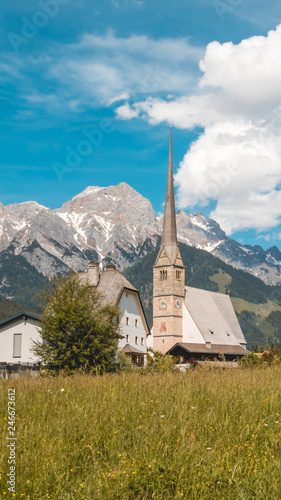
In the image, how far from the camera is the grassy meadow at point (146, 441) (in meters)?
6.53

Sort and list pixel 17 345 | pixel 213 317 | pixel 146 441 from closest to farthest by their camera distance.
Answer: pixel 146 441
pixel 17 345
pixel 213 317

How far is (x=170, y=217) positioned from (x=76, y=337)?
230 feet

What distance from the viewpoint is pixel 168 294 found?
87.1 meters

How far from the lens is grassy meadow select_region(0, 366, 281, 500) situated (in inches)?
257

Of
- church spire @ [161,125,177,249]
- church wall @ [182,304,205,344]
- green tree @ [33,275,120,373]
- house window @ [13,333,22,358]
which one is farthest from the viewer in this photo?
church spire @ [161,125,177,249]

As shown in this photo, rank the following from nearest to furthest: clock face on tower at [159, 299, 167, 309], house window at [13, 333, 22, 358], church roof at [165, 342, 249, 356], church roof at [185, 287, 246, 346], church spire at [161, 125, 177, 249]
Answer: house window at [13, 333, 22, 358] < church roof at [165, 342, 249, 356] < church roof at [185, 287, 246, 346] < clock face on tower at [159, 299, 167, 309] < church spire at [161, 125, 177, 249]

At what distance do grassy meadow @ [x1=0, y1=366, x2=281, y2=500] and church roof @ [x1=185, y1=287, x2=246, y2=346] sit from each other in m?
73.8

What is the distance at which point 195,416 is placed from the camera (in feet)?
27.5

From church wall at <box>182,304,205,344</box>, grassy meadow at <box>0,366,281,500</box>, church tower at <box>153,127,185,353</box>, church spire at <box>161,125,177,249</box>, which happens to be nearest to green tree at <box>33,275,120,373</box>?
grassy meadow at <box>0,366,281,500</box>

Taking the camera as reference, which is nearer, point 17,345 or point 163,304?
point 17,345

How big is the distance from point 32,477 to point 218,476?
2.47 m

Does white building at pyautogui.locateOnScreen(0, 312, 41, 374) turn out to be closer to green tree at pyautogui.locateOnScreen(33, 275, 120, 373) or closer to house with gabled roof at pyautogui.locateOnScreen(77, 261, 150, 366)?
house with gabled roof at pyautogui.locateOnScreen(77, 261, 150, 366)

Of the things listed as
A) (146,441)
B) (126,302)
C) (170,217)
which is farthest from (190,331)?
(146,441)

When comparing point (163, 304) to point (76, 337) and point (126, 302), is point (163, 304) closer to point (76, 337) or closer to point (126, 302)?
point (126, 302)
